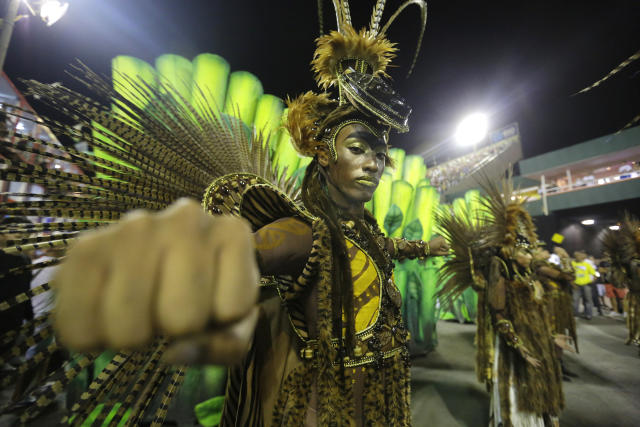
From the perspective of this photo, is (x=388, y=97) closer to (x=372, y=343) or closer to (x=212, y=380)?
(x=372, y=343)

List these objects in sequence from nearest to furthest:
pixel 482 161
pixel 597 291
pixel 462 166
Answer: pixel 597 291 < pixel 482 161 < pixel 462 166

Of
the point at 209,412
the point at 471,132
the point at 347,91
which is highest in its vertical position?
the point at 471,132

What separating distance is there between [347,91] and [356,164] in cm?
35

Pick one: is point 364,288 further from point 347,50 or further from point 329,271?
point 347,50


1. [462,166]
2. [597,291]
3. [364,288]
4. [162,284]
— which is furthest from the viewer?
[462,166]

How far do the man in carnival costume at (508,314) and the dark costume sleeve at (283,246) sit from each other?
2.56 meters

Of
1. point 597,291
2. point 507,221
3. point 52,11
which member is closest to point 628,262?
point 507,221

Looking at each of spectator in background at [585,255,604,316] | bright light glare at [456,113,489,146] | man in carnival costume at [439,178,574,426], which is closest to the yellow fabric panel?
man in carnival costume at [439,178,574,426]

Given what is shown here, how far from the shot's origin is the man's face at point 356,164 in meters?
1.27

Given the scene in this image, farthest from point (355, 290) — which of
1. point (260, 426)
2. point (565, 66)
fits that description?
point (565, 66)

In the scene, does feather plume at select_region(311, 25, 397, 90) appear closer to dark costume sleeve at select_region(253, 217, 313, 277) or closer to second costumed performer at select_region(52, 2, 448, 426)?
second costumed performer at select_region(52, 2, 448, 426)

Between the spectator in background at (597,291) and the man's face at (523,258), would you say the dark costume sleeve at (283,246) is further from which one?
the spectator in background at (597,291)

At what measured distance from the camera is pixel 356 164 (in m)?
1.27

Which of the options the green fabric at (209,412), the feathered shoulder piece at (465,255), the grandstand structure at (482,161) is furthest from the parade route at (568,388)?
the grandstand structure at (482,161)
